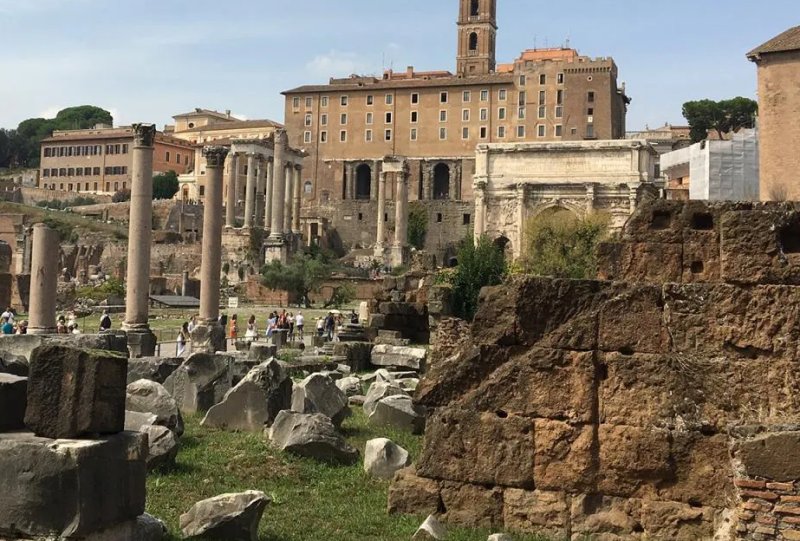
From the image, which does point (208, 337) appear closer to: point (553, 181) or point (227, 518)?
point (227, 518)

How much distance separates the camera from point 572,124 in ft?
257

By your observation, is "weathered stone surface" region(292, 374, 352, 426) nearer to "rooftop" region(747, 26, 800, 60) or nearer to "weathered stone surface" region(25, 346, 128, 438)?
"weathered stone surface" region(25, 346, 128, 438)

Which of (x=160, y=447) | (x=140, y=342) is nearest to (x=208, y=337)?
(x=140, y=342)

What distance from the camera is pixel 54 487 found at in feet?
16.2

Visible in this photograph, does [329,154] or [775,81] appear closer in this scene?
[775,81]

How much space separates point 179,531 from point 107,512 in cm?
113

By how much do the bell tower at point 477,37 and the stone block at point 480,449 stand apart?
287 feet

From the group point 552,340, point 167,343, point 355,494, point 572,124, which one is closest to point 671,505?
point 552,340

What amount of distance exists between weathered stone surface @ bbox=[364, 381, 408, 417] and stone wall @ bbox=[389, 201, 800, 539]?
5.02 metres

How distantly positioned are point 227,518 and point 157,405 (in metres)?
3.33

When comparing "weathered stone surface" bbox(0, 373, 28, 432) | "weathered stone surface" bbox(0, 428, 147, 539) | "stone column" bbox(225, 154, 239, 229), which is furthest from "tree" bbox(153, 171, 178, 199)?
"weathered stone surface" bbox(0, 428, 147, 539)

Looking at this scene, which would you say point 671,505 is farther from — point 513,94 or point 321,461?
point 513,94

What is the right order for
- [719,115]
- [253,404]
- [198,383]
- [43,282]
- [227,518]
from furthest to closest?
1. [719,115]
2. [43,282]
3. [198,383]
4. [253,404]
5. [227,518]

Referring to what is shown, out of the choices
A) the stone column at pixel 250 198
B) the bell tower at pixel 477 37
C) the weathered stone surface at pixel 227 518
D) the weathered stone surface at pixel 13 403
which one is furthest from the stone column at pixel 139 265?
the bell tower at pixel 477 37
